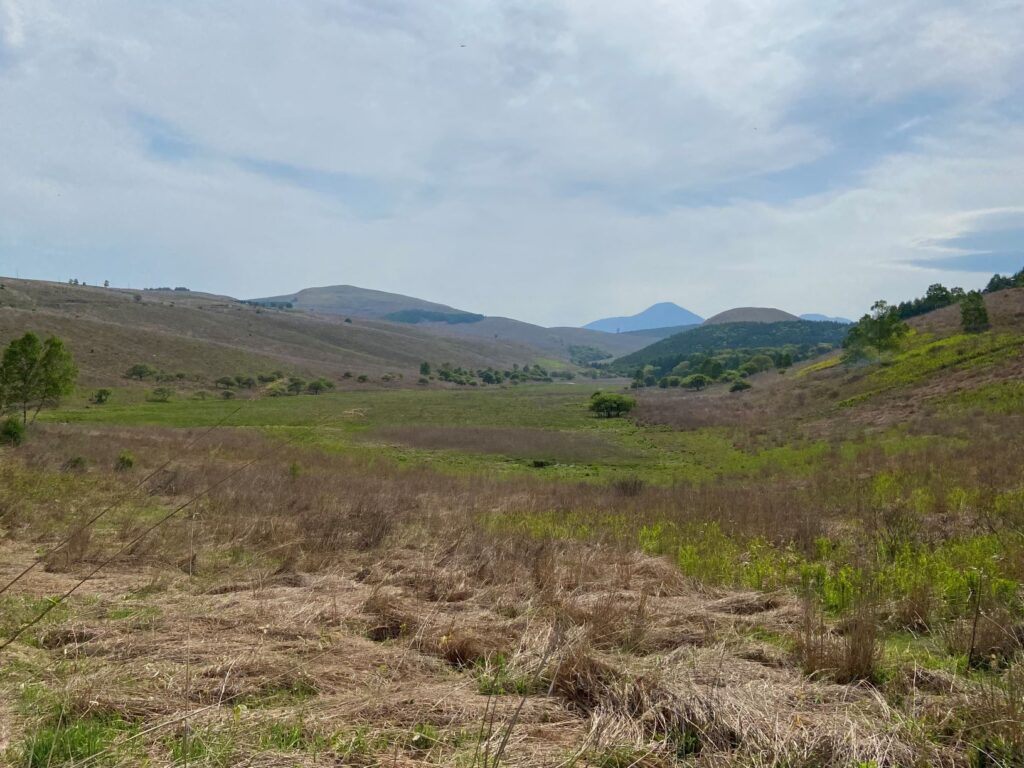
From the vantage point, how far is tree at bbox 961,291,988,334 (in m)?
44.4

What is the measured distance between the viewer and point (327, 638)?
14.6 feet

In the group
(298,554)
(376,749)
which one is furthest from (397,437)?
(376,749)

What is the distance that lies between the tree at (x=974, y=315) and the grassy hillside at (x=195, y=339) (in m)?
76.3

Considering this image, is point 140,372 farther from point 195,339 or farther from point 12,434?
point 12,434

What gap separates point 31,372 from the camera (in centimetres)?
2131

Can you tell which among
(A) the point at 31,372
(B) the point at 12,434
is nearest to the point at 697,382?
(A) the point at 31,372

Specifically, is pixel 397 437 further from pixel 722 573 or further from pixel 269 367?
pixel 269 367

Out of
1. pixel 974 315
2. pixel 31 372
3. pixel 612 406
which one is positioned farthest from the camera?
pixel 612 406

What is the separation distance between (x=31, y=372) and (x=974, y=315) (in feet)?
190

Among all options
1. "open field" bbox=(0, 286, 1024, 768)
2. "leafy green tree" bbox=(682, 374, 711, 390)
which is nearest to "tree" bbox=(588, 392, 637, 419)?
"leafy green tree" bbox=(682, 374, 711, 390)

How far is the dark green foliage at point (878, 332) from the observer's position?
47.2 metres

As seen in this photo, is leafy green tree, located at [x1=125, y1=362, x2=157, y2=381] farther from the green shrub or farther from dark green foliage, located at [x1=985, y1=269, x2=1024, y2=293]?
dark green foliage, located at [x1=985, y1=269, x2=1024, y2=293]

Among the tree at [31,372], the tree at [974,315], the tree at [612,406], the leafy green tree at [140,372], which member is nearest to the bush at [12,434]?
the tree at [31,372]

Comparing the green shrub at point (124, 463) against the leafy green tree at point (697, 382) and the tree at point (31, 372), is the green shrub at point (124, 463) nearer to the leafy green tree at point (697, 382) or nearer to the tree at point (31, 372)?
the tree at point (31, 372)
